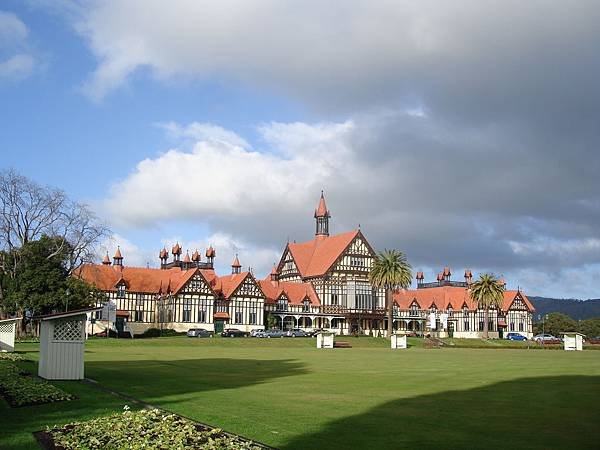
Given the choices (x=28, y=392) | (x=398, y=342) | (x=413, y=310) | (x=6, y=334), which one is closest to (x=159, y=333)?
(x=398, y=342)

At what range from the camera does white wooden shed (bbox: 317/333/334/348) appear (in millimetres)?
69062

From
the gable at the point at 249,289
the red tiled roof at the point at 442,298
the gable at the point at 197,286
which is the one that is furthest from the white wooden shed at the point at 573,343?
the red tiled roof at the point at 442,298

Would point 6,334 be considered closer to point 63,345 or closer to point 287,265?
point 63,345

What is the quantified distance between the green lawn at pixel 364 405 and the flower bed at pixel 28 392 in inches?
24.3

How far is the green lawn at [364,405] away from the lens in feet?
46.6

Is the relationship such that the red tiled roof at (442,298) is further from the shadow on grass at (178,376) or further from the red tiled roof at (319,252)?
the shadow on grass at (178,376)

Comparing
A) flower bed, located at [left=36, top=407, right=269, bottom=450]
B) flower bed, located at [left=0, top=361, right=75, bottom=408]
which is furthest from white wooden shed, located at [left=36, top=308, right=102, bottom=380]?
flower bed, located at [left=36, top=407, right=269, bottom=450]

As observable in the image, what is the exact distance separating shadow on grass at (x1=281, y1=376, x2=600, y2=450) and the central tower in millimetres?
103097

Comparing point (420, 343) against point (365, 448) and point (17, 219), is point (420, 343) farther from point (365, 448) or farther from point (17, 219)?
point (365, 448)

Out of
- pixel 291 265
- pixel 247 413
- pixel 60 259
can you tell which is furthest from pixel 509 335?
pixel 247 413

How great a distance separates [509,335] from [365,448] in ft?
370

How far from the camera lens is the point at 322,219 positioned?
127m

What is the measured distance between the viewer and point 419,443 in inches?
535

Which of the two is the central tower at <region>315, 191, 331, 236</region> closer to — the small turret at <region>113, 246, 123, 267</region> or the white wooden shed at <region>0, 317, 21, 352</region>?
the small turret at <region>113, 246, 123, 267</region>
